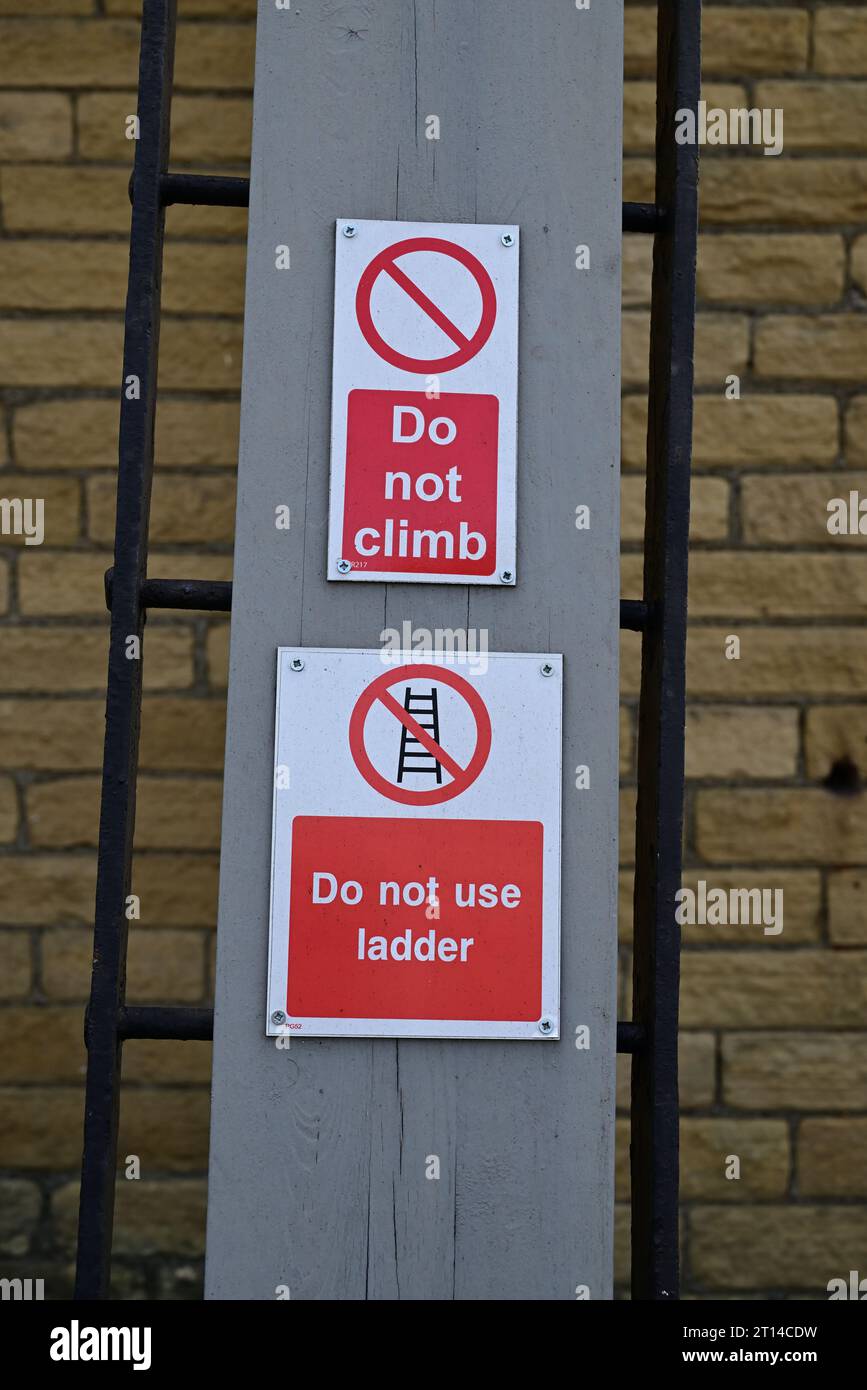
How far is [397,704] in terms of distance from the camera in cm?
118

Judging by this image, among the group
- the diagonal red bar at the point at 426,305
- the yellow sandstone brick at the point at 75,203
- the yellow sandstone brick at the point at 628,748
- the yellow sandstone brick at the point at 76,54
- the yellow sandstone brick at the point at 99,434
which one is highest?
the yellow sandstone brick at the point at 76,54

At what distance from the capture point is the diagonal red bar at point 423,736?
1173 mm

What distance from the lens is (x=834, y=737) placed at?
204cm

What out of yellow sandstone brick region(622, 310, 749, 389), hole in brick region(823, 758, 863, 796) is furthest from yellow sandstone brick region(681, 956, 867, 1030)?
yellow sandstone brick region(622, 310, 749, 389)

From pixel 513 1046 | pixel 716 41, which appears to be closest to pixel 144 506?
pixel 513 1046

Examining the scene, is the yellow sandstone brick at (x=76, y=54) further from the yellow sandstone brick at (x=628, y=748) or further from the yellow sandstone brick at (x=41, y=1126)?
the yellow sandstone brick at (x=41, y=1126)

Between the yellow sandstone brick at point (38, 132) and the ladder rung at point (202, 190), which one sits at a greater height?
the yellow sandstone brick at point (38, 132)

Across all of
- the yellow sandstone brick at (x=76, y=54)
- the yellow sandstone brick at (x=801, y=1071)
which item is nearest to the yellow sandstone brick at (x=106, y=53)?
the yellow sandstone brick at (x=76, y=54)

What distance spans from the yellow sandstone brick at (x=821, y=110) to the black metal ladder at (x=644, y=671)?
2.96 feet

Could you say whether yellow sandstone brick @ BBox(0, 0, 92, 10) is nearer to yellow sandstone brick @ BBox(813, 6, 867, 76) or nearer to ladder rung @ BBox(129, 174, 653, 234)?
yellow sandstone brick @ BBox(813, 6, 867, 76)

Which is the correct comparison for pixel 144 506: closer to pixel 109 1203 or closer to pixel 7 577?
pixel 109 1203

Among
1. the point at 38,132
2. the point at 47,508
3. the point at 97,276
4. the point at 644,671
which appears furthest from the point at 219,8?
the point at 644,671

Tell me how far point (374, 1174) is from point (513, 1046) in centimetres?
16

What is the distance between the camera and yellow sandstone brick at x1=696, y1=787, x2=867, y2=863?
2031mm
